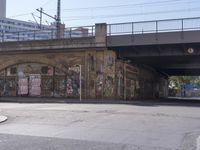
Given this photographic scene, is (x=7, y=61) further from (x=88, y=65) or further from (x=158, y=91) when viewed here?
(x=158, y=91)

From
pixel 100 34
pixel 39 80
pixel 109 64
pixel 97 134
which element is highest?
pixel 100 34

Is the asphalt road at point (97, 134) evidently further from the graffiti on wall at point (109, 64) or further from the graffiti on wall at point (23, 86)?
the graffiti on wall at point (23, 86)

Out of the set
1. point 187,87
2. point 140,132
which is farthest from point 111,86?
point 187,87

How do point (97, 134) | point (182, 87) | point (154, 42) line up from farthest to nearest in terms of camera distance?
1. point (182, 87)
2. point (154, 42)
3. point (97, 134)

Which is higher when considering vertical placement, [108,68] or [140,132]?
[108,68]

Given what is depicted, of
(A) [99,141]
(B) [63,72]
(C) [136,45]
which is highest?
(C) [136,45]

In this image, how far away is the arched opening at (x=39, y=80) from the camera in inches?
1490

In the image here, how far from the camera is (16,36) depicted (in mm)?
42062

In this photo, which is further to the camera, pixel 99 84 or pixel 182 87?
pixel 182 87

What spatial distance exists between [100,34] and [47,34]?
6.96 meters

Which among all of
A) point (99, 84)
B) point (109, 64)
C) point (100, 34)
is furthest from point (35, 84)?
point (100, 34)

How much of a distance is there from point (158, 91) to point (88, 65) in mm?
24851

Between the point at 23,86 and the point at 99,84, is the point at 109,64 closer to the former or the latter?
the point at 99,84

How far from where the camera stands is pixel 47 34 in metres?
40.1
